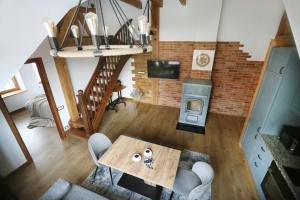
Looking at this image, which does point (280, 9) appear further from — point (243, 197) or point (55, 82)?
point (55, 82)

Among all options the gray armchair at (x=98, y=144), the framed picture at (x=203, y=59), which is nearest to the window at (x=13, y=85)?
the gray armchair at (x=98, y=144)

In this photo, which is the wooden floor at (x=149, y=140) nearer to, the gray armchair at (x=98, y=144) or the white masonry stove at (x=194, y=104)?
the white masonry stove at (x=194, y=104)

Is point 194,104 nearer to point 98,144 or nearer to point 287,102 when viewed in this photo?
point 287,102

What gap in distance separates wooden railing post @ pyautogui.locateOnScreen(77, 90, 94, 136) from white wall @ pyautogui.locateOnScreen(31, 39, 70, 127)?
0.57 metres

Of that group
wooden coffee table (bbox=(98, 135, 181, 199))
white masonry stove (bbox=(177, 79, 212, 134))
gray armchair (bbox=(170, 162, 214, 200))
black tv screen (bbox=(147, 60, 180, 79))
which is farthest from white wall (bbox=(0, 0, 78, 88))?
black tv screen (bbox=(147, 60, 180, 79))

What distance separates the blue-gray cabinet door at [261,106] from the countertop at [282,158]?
0.31 metres

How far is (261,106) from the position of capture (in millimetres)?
2607

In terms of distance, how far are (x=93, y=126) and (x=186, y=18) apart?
3657 mm

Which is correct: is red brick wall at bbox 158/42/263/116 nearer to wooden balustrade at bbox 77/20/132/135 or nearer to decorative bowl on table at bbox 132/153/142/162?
wooden balustrade at bbox 77/20/132/135

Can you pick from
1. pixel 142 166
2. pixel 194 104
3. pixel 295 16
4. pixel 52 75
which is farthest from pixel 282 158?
pixel 52 75

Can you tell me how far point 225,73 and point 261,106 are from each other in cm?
184

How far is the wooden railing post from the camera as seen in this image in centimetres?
328

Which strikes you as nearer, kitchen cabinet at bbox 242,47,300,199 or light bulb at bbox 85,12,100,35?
light bulb at bbox 85,12,100,35

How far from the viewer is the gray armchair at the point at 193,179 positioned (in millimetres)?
1896
